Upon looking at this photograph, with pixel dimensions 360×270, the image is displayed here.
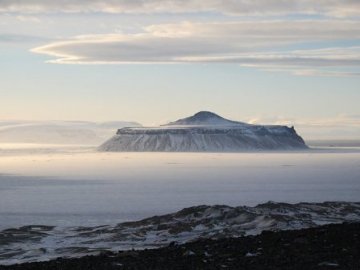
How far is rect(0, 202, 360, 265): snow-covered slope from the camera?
32562 millimetres

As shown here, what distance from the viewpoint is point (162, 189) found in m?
77.0

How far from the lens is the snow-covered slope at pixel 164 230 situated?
107 feet

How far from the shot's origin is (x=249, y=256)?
22.4m

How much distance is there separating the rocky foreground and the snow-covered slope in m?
6.84

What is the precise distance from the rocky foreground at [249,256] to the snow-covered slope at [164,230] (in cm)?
684

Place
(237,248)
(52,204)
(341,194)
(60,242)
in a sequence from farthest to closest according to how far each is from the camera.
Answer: (341,194)
(52,204)
(60,242)
(237,248)

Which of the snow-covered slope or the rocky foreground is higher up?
the rocky foreground

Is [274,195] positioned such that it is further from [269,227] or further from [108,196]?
[269,227]

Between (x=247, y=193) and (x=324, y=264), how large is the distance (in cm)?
5033

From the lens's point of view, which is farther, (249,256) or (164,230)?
(164,230)

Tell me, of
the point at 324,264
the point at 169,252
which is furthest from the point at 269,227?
the point at 324,264

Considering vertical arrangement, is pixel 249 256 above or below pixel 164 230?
above

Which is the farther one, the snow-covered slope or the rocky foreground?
the snow-covered slope

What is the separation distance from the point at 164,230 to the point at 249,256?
609 inches
